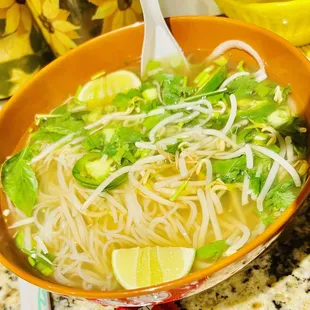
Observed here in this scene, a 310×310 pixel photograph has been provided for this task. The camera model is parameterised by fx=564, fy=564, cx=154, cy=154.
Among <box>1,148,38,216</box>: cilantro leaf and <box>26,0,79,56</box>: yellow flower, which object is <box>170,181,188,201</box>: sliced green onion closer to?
<box>1,148,38,216</box>: cilantro leaf

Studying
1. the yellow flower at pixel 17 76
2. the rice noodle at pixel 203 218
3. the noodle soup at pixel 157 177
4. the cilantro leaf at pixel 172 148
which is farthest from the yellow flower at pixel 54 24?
the rice noodle at pixel 203 218

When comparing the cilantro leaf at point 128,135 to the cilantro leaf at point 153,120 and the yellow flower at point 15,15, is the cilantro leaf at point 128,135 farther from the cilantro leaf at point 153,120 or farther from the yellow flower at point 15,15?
the yellow flower at point 15,15

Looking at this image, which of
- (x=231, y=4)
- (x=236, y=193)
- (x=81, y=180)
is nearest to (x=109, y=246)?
(x=81, y=180)

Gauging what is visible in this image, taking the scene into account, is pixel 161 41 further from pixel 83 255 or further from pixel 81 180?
pixel 83 255

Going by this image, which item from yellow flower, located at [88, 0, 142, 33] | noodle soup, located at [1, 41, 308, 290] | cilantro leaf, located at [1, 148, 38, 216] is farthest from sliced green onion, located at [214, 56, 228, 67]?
cilantro leaf, located at [1, 148, 38, 216]

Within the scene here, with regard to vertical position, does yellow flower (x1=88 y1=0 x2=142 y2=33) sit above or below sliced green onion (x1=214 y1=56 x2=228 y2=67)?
above
